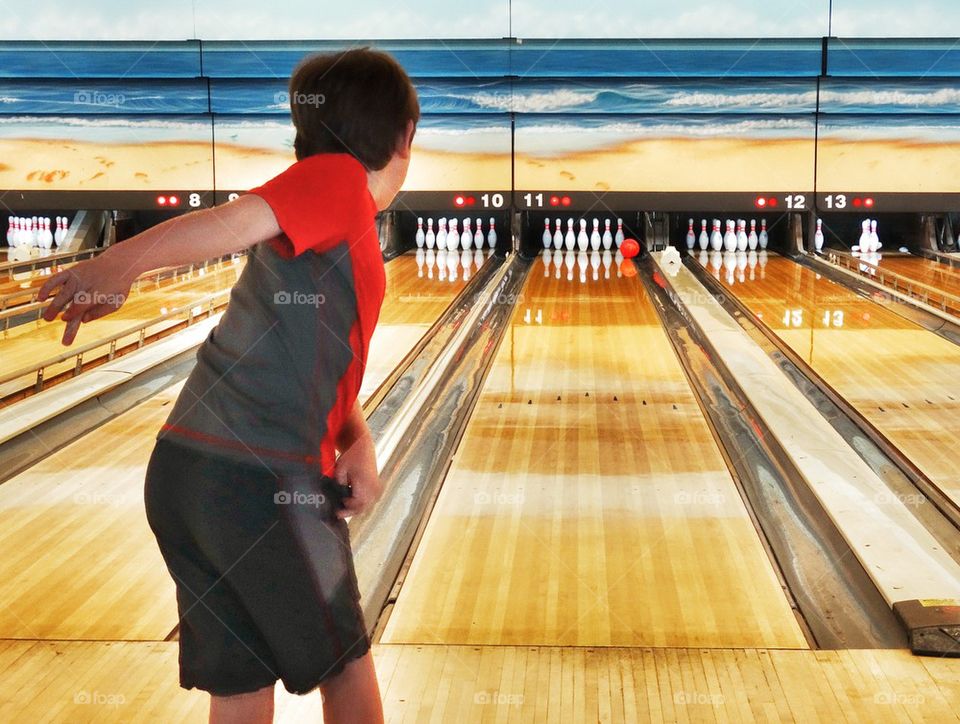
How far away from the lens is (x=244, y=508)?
112 centimetres

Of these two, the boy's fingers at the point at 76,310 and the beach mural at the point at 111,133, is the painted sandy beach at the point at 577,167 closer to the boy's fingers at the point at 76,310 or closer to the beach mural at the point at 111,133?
the beach mural at the point at 111,133

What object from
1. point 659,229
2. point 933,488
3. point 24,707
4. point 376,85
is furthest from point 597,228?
point 376,85

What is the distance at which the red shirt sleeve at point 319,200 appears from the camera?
1021 millimetres

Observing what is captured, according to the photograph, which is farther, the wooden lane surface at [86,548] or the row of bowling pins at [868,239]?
the row of bowling pins at [868,239]

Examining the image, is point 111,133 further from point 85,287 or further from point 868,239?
point 85,287

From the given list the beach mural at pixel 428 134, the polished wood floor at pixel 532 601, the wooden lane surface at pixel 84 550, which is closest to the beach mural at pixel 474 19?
the beach mural at pixel 428 134

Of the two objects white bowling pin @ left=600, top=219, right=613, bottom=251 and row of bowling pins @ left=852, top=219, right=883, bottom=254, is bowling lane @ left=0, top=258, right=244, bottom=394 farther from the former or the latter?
Result: row of bowling pins @ left=852, top=219, right=883, bottom=254

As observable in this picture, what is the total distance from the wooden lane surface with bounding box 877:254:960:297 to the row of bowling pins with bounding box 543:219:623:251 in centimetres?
190

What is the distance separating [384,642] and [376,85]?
57.9 inches

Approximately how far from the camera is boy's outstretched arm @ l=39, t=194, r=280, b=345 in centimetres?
94

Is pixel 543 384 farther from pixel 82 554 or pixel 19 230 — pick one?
pixel 19 230

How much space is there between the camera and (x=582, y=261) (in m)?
8.15

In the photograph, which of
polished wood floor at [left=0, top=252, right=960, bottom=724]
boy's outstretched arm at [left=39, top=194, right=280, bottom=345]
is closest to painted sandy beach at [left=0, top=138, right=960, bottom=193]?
polished wood floor at [left=0, top=252, right=960, bottom=724]

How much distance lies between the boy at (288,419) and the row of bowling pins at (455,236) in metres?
7.27
